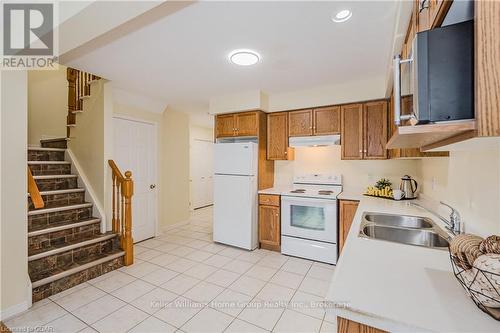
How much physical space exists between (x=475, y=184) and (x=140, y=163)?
4.18 metres

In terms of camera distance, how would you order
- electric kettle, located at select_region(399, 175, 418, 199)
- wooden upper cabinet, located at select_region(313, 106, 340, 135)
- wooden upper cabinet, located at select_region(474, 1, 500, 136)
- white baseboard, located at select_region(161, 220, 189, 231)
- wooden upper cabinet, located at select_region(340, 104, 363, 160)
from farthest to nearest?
white baseboard, located at select_region(161, 220, 189, 231) → wooden upper cabinet, located at select_region(313, 106, 340, 135) → wooden upper cabinet, located at select_region(340, 104, 363, 160) → electric kettle, located at select_region(399, 175, 418, 199) → wooden upper cabinet, located at select_region(474, 1, 500, 136)

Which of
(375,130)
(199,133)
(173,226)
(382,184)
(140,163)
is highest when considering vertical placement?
(199,133)

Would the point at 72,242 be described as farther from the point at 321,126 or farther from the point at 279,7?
the point at 321,126

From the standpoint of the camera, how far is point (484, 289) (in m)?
0.69

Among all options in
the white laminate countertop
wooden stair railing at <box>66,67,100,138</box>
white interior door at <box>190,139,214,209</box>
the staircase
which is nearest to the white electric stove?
the white laminate countertop

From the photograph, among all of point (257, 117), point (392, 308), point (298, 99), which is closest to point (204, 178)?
point (257, 117)

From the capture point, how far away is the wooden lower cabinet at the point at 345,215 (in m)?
3.00

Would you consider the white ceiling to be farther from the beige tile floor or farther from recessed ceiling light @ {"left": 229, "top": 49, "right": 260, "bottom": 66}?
the beige tile floor

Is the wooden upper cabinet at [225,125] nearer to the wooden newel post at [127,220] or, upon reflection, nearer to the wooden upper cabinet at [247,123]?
the wooden upper cabinet at [247,123]

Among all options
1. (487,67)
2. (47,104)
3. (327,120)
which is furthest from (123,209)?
(487,67)

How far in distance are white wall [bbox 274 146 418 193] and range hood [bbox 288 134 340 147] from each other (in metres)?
0.34

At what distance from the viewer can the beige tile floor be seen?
1.96 metres

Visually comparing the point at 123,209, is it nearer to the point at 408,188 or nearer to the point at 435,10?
the point at 435,10

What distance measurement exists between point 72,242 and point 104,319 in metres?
1.28
